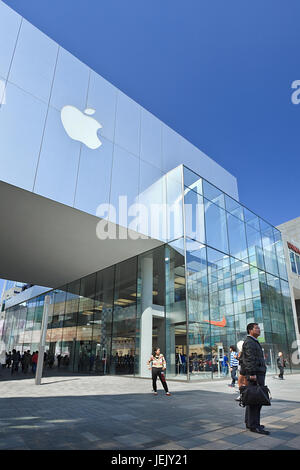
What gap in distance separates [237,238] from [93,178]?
412 inches

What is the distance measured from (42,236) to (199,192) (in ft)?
32.2

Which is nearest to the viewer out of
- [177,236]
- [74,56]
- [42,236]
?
[74,56]

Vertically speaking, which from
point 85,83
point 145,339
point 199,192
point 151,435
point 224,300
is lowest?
point 151,435

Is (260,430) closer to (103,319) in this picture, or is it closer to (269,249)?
(103,319)

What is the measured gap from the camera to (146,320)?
1650 cm

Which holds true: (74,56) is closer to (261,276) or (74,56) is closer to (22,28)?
(22,28)

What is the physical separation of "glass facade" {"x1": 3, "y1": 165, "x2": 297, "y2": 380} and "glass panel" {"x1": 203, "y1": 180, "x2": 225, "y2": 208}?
0.07 m

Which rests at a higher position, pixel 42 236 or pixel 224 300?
pixel 42 236

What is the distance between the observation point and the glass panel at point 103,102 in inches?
577

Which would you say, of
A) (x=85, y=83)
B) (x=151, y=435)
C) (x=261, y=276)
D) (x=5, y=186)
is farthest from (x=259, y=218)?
(x=151, y=435)

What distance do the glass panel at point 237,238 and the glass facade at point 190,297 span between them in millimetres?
72

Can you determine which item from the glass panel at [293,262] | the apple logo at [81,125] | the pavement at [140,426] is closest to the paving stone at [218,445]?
the pavement at [140,426]

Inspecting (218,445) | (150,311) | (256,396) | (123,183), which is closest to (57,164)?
(123,183)
